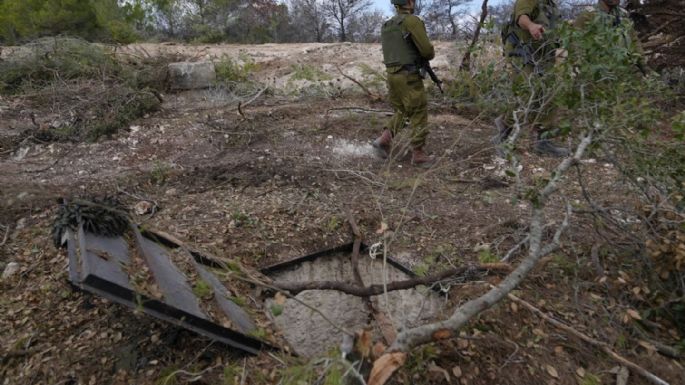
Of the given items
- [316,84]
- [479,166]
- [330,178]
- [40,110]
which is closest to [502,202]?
[479,166]

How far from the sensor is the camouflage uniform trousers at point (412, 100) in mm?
3572

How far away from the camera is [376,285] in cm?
194

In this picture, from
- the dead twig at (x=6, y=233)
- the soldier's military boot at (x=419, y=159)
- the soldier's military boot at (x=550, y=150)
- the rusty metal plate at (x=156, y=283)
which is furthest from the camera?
the soldier's military boot at (x=550, y=150)

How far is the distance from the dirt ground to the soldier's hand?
976 mm

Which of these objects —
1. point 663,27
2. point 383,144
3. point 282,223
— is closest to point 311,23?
point 663,27

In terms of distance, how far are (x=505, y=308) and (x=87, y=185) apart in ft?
9.23

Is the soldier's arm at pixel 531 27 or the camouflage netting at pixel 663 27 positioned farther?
the camouflage netting at pixel 663 27

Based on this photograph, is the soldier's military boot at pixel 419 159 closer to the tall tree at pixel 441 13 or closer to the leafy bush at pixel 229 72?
the leafy bush at pixel 229 72

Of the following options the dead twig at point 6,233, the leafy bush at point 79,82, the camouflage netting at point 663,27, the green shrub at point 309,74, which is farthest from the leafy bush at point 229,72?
the camouflage netting at point 663,27

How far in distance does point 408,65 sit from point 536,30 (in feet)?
3.06

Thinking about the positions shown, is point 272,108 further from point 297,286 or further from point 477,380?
point 477,380

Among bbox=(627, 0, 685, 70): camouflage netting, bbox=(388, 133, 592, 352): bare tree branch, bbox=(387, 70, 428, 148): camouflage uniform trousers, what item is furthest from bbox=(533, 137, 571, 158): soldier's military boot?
bbox=(627, 0, 685, 70): camouflage netting

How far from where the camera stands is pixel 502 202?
3150mm

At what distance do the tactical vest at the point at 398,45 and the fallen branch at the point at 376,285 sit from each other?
1.90 m
